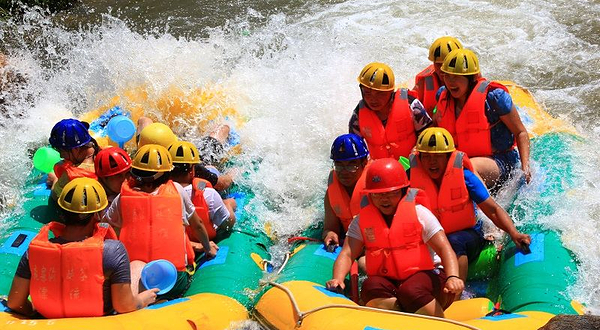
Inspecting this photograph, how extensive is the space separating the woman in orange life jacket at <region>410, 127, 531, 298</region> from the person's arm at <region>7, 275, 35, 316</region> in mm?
2421

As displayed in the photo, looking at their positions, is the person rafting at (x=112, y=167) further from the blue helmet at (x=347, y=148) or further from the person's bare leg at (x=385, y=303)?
the person's bare leg at (x=385, y=303)

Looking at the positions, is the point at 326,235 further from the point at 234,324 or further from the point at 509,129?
the point at 509,129

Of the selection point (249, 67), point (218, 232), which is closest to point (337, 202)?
point (218, 232)

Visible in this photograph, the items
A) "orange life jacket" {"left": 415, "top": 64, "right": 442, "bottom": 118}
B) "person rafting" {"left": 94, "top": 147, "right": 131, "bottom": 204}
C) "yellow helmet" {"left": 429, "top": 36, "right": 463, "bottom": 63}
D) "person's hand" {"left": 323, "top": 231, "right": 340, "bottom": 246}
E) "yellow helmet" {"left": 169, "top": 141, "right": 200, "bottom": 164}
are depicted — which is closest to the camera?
"person rafting" {"left": 94, "top": 147, "right": 131, "bottom": 204}

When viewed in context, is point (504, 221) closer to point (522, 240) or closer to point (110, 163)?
point (522, 240)

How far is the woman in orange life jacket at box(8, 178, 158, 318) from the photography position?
3.92 metres

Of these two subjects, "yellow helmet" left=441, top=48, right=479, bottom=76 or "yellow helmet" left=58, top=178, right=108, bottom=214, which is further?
"yellow helmet" left=441, top=48, right=479, bottom=76

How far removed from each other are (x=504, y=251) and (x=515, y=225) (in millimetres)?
306

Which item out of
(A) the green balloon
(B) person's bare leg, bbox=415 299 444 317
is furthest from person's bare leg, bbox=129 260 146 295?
(A) the green balloon

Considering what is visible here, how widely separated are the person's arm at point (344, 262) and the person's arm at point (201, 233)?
1051 millimetres

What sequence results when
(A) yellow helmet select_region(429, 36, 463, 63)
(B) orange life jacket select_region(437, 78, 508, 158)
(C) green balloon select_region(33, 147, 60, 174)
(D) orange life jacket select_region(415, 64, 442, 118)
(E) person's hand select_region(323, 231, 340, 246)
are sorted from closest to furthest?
(E) person's hand select_region(323, 231, 340, 246) → (B) orange life jacket select_region(437, 78, 508, 158) → (A) yellow helmet select_region(429, 36, 463, 63) → (D) orange life jacket select_region(415, 64, 442, 118) → (C) green balloon select_region(33, 147, 60, 174)

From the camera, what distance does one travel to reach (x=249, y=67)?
29.2ft

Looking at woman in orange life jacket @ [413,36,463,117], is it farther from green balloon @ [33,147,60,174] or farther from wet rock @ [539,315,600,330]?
green balloon @ [33,147,60,174]

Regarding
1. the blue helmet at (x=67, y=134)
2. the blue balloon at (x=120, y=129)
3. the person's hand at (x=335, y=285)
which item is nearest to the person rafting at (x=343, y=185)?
the person's hand at (x=335, y=285)
